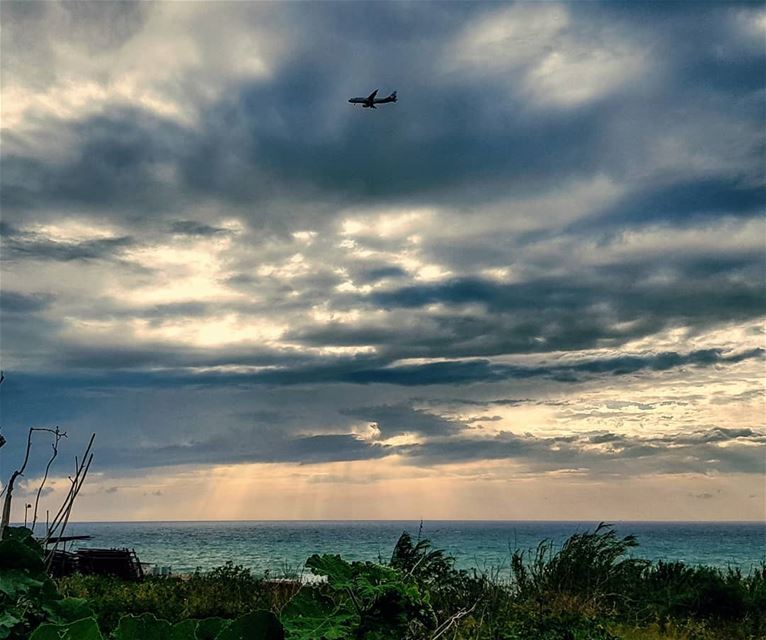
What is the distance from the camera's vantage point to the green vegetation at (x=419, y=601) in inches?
77.7

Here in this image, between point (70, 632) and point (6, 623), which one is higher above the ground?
point (70, 632)

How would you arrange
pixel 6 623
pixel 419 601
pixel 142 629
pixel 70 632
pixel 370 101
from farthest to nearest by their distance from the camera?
pixel 370 101 < pixel 6 623 < pixel 419 601 < pixel 142 629 < pixel 70 632

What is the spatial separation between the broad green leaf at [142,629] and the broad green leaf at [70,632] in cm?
11

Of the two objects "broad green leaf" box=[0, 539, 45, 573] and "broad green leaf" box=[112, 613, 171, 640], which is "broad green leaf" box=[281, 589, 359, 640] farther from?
"broad green leaf" box=[0, 539, 45, 573]

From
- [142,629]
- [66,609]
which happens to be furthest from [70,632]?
[66,609]

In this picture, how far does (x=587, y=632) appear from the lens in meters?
8.26

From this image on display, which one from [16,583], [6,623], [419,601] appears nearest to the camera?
[419,601]

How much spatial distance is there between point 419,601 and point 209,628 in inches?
36.7

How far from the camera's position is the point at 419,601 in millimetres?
2209

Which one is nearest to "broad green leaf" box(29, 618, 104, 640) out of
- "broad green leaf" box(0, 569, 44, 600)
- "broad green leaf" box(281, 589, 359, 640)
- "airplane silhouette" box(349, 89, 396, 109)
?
"broad green leaf" box(281, 589, 359, 640)

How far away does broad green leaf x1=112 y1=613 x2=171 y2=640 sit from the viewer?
4.40 ft

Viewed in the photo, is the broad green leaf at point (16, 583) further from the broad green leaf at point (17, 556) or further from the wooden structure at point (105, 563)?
the wooden structure at point (105, 563)

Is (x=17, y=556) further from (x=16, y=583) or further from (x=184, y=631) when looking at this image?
(x=184, y=631)

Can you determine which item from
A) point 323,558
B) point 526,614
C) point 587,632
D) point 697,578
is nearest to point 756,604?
point 697,578
